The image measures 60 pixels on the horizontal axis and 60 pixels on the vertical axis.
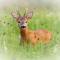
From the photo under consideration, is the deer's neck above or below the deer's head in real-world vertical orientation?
below

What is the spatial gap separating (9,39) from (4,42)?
0.10ft

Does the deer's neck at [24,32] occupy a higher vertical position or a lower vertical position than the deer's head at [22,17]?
lower

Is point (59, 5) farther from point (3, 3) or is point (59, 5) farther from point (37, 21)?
point (3, 3)

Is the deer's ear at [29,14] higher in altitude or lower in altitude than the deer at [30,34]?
higher

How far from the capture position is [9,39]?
1476 millimetres

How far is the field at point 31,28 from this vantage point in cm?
146

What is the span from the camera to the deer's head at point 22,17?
1439 millimetres

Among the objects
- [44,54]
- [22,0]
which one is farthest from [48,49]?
[22,0]

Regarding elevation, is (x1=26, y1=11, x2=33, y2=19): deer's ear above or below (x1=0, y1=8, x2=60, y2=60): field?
above

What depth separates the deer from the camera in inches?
57.4

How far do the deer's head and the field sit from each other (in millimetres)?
19

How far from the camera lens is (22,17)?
57.1 inches

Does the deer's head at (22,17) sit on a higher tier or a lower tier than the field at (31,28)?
higher

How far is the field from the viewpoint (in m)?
1.46
